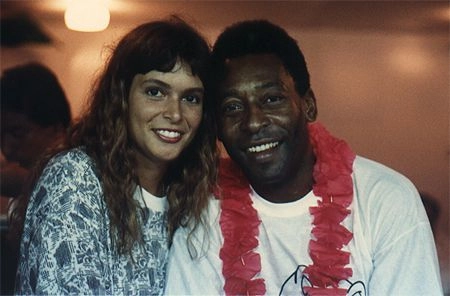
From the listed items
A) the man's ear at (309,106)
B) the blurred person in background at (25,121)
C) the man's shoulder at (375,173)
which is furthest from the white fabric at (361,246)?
the blurred person in background at (25,121)

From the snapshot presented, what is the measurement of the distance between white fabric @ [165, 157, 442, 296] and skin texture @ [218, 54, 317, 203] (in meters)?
0.04

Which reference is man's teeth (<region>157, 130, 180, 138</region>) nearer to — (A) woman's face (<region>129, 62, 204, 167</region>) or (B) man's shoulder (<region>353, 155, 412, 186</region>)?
(A) woman's face (<region>129, 62, 204, 167</region>)

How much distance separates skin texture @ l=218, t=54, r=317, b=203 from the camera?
99cm

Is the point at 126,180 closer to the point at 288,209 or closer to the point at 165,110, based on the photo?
the point at 165,110

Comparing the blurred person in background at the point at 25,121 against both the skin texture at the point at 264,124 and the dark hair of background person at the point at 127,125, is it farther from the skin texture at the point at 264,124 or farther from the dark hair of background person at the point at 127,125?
the skin texture at the point at 264,124

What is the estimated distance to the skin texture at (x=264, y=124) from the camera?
3.24 feet

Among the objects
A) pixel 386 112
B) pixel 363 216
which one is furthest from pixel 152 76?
pixel 386 112

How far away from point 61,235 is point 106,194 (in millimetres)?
118

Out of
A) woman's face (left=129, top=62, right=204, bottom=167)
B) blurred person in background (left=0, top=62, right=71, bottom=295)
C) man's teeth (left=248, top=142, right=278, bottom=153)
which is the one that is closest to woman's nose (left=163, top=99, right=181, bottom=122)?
woman's face (left=129, top=62, right=204, bottom=167)

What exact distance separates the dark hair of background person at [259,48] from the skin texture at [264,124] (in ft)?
0.05

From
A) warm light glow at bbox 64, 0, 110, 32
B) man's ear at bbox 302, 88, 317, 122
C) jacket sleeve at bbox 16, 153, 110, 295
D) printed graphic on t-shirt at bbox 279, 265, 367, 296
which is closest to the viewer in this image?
jacket sleeve at bbox 16, 153, 110, 295

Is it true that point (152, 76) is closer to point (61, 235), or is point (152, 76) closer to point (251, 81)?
point (251, 81)

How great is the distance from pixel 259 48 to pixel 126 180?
335mm

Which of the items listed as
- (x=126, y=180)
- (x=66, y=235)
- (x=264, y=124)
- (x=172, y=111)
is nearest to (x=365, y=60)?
(x=264, y=124)
